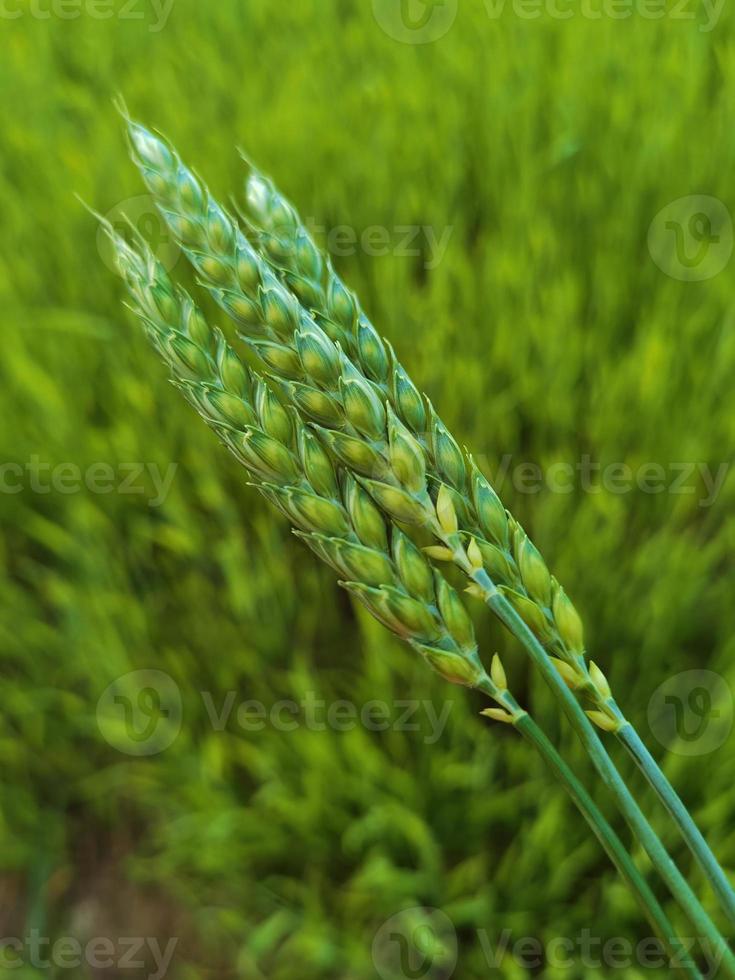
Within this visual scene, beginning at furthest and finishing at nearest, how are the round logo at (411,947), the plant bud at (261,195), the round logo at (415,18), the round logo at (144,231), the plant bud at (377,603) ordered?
the round logo at (415,18) → the round logo at (144,231) → the round logo at (411,947) → the plant bud at (261,195) → the plant bud at (377,603)

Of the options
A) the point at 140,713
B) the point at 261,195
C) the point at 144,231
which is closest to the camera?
the point at 261,195

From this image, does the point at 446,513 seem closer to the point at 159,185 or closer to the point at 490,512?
the point at 490,512

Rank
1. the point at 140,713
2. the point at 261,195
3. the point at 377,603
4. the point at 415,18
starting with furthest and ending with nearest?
the point at 415,18
the point at 140,713
the point at 261,195
the point at 377,603

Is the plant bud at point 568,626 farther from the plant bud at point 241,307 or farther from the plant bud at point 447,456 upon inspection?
the plant bud at point 241,307

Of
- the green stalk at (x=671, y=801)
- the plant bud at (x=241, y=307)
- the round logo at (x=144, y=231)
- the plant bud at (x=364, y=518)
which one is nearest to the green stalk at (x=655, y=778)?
the green stalk at (x=671, y=801)

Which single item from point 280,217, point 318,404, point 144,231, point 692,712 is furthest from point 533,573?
point 144,231

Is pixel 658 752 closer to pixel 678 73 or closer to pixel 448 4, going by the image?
pixel 678 73

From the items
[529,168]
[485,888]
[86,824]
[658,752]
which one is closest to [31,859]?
[86,824]
